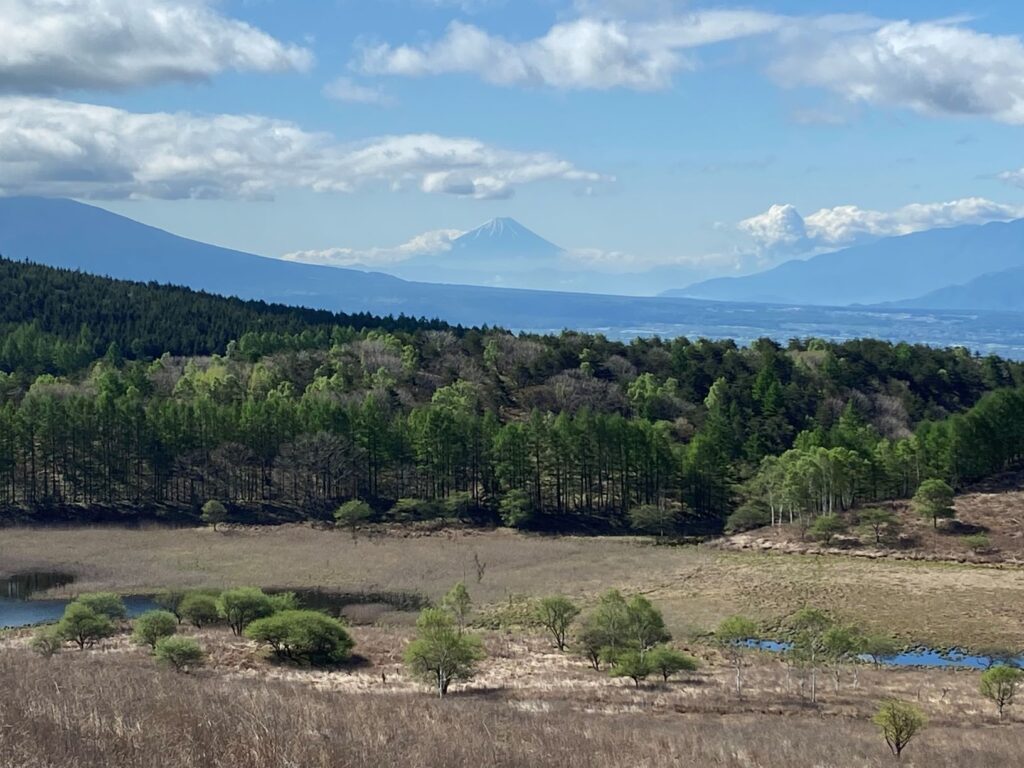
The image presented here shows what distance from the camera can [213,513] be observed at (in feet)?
241

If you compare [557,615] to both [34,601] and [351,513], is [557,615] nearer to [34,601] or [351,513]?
[34,601]

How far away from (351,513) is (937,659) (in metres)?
43.3

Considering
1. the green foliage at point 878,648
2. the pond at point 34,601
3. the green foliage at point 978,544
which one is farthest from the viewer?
the green foliage at point 978,544

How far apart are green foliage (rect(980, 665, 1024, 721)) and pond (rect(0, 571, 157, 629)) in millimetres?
37637

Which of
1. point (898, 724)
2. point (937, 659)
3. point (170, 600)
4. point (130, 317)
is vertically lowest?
point (937, 659)

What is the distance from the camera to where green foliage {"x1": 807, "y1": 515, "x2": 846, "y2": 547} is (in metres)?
67.9

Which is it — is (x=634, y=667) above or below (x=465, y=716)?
below

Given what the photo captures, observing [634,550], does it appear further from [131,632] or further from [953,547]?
[131,632]

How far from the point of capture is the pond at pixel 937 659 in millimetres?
40500

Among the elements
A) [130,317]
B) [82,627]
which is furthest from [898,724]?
[130,317]

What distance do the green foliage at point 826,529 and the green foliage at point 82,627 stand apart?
1853 inches

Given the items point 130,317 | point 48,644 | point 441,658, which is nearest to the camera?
point 441,658

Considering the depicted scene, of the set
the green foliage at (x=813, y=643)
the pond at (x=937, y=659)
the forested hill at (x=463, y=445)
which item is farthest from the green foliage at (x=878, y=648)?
the forested hill at (x=463, y=445)

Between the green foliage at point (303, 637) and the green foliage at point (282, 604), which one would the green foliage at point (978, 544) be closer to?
the green foliage at point (282, 604)
